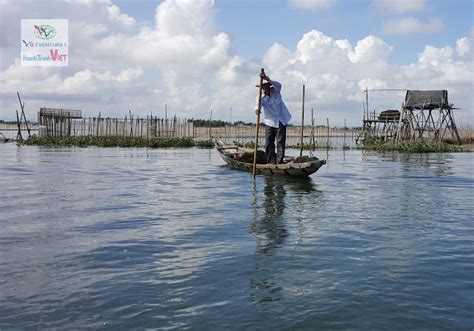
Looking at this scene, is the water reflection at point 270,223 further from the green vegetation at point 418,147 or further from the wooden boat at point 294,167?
the green vegetation at point 418,147

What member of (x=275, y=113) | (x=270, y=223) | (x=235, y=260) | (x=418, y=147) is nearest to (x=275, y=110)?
(x=275, y=113)

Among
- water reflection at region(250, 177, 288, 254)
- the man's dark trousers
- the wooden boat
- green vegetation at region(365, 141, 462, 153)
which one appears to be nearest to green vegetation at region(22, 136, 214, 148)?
green vegetation at region(365, 141, 462, 153)

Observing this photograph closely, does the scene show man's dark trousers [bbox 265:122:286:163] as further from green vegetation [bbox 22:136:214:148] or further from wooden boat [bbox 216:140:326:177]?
green vegetation [bbox 22:136:214:148]

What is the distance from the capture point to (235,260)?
5816 millimetres

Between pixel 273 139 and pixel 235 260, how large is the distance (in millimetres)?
9998

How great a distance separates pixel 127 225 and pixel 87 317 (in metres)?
3.82

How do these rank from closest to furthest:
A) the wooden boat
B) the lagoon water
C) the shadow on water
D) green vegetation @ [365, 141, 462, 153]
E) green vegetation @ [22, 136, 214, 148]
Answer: the lagoon water → the shadow on water → the wooden boat → green vegetation @ [365, 141, 462, 153] → green vegetation @ [22, 136, 214, 148]

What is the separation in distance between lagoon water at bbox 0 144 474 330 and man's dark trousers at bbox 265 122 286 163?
363 centimetres

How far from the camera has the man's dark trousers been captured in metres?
15.2

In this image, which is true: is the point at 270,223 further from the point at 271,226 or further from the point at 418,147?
the point at 418,147

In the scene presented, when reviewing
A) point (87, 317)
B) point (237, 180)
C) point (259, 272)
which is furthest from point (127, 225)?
A: point (237, 180)

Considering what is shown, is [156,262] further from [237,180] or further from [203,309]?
[237,180]

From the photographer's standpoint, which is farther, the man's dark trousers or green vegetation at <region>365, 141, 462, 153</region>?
green vegetation at <region>365, 141, 462, 153</region>

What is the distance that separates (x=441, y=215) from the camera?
8.99 m
